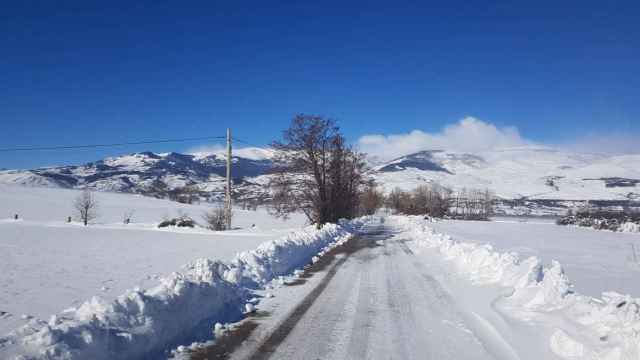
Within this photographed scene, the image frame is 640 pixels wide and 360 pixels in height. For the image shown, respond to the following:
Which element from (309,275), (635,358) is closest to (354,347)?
(635,358)

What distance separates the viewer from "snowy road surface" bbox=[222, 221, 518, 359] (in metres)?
7.18

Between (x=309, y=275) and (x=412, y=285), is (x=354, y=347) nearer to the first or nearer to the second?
(x=412, y=285)

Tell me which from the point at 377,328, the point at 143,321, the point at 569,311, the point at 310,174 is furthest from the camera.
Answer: the point at 310,174

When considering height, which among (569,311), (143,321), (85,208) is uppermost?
(85,208)

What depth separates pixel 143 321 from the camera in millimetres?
7336

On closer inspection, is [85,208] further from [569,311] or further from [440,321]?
[569,311]

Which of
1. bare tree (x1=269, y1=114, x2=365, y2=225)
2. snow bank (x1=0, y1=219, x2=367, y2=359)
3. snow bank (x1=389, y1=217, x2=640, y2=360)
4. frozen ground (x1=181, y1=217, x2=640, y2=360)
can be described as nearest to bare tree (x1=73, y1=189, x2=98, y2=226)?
bare tree (x1=269, y1=114, x2=365, y2=225)

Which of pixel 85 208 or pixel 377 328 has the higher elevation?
pixel 85 208

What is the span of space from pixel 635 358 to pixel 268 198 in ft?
115

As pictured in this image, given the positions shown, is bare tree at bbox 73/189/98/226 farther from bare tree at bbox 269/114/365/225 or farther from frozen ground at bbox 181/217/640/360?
frozen ground at bbox 181/217/640/360

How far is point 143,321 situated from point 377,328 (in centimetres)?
383

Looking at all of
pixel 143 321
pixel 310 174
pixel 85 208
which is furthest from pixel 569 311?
pixel 85 208

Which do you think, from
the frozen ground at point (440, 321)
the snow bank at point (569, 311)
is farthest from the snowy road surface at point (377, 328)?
the snow bank at point (569, 311)

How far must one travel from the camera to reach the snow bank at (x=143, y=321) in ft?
18.8
